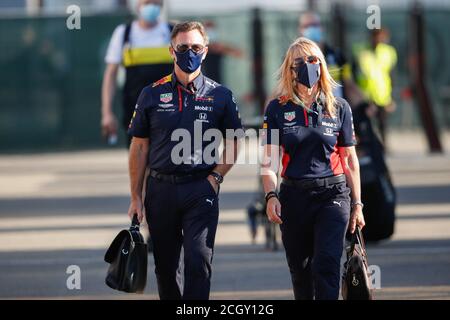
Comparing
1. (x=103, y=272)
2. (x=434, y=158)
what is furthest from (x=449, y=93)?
(x=103, y=272)

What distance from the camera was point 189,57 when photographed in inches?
293

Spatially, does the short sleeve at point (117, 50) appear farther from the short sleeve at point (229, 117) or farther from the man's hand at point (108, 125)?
the short sleeve at point (229, 117)

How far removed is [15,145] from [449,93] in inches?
345

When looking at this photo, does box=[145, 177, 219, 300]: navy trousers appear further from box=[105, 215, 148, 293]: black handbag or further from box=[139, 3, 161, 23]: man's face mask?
box=[139, 3, 161, 23]: man's face mask

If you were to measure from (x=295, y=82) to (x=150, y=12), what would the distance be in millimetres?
3070

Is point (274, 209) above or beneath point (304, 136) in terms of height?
beneath

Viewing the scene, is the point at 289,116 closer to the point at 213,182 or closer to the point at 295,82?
the point at 295,82

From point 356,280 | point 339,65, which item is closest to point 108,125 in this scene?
point 339,65

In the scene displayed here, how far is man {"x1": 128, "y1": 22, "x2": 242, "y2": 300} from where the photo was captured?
7359 mm

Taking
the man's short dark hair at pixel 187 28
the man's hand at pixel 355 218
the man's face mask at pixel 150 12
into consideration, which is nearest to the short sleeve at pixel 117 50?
the man's face mask at pixel 150 12

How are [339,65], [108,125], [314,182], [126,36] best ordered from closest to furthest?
[314,182]
[108,125]
[126,36]
[339,65]

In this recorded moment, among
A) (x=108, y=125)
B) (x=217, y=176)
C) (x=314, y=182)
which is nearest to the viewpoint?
(x=314, y=182)

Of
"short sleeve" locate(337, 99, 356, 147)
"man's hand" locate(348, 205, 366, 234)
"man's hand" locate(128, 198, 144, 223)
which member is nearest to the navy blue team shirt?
"man's hand" locate(128, 198, 144, 223)

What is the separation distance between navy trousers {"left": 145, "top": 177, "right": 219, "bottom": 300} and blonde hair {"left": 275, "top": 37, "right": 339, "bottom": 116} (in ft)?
2.25
